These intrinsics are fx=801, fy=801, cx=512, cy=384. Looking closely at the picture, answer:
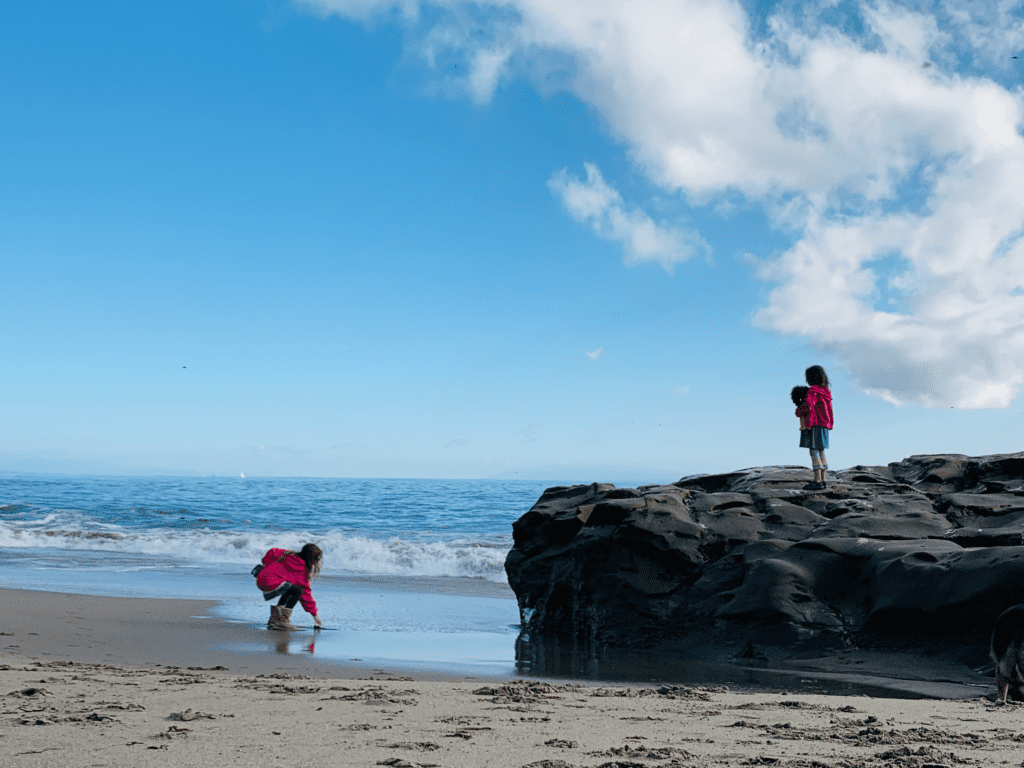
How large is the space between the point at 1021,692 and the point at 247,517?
93.9ft

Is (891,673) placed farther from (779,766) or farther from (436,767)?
(436,767)

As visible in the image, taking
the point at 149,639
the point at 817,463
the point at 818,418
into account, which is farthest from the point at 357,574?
the point at 818,418

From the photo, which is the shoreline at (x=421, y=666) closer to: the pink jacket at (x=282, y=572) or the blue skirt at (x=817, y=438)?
the pink jacket at (x=282, y=572)

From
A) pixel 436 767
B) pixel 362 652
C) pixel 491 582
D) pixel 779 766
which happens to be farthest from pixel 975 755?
pixel 491 582

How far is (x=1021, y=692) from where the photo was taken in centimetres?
551

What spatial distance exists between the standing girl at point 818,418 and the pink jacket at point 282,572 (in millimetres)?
6757

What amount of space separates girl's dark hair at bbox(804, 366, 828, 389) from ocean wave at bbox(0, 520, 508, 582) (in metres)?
7.84

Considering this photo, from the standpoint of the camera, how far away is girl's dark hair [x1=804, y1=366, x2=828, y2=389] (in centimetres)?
1113

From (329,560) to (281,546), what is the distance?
8.42ft

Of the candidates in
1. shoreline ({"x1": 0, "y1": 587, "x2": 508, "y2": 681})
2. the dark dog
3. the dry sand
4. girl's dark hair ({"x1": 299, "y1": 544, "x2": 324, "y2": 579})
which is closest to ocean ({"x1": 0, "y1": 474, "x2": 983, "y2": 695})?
shoreline ({"x1": 0, "y1": 587, "x2": 508, "y2": 681})

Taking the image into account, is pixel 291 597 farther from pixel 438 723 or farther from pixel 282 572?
pixel 438 723

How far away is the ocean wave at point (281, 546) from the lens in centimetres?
1786

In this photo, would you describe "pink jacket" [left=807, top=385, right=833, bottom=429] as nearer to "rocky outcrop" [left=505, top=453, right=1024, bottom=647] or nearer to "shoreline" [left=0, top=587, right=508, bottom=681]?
"rocky outcrop" [left=505, top=453, right=1024, bottom=647]

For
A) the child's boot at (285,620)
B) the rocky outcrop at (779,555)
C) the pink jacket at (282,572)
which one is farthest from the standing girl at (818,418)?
the child's boot at (285,620)
